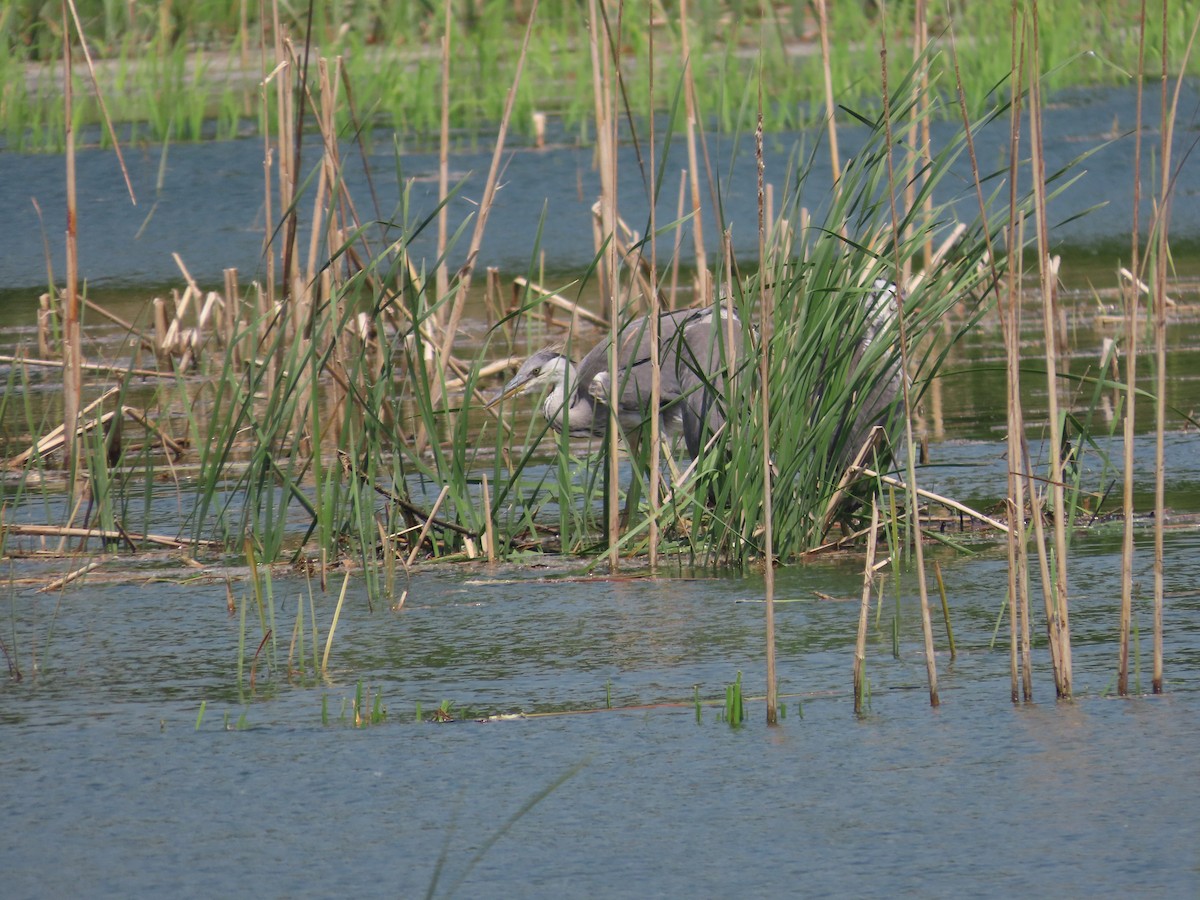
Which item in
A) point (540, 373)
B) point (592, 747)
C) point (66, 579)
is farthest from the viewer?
point (540, 373)

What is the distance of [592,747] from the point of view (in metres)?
2.46

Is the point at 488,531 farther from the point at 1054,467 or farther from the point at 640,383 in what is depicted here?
the point at 1054,467

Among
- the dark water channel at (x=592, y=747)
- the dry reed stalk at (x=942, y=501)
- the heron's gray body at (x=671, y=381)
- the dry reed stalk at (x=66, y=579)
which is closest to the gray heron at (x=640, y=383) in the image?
the heron's gray body at (x=671, y=381)

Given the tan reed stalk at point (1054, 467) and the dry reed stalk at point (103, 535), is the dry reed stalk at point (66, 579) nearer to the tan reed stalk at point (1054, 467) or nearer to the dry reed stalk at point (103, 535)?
the dry reed stalk at point (103, 535)

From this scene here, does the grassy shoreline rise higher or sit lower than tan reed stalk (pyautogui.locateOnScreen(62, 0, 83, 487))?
higher

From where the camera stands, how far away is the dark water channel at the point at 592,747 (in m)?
2.05

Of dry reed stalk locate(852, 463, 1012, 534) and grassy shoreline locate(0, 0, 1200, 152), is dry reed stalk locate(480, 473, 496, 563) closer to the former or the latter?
dry reed stalk locate(852, 463, 1012, 534)

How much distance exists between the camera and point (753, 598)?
127 inches

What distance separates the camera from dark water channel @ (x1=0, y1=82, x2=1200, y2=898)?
2.05m

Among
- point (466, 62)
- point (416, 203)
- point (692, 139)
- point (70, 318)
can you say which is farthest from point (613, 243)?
point (466, 62)

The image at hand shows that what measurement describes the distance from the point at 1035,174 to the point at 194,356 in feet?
14.4

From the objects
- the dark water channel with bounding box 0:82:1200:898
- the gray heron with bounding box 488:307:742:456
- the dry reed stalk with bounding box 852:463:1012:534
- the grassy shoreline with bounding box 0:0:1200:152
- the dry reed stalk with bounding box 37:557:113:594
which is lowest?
the dark water channel with bounding box 0:82:1200:898

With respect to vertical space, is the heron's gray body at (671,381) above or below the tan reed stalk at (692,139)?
below

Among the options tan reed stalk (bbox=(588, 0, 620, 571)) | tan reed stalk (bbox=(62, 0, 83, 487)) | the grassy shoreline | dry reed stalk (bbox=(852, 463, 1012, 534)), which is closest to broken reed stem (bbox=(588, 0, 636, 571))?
tan reed stalk (bbox=(588, 0, 620, 571))
